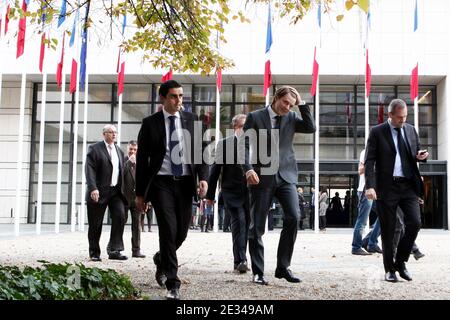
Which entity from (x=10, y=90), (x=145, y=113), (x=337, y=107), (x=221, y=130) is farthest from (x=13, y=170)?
(x=337, y=107)

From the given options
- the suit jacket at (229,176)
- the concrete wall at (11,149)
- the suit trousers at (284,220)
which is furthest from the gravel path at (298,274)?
the concrete wall at (11,149)

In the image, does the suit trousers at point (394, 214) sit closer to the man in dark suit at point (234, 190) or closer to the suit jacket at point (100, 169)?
the man in dark suit at point (234, 190)

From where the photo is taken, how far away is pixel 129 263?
8.91 meters

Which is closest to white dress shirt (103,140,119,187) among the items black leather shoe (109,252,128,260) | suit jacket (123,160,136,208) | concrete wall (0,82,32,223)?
suit jacket (123,160,136,208)

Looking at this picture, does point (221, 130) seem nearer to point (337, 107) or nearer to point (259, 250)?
point (337, 107)

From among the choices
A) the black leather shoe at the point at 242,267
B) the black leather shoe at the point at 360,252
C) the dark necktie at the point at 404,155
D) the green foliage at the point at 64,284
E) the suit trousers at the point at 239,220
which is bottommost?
the black leather shoe at the point at 360,252

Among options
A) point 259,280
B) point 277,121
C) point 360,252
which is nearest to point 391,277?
point 259,280

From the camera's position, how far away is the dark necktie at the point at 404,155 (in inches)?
273

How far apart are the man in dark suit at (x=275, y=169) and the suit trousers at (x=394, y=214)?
1.12 m

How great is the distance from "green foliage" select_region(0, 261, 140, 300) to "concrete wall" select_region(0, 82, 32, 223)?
79.1 feet

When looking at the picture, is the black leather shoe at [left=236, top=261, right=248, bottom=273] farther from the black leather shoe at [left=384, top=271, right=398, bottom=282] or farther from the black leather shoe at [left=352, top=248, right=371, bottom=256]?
the black leather shoe at [left=352, top=248, right=371, bottom=256]

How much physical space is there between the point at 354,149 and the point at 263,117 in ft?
71.0

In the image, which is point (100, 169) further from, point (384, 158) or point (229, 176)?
point (384, 158)

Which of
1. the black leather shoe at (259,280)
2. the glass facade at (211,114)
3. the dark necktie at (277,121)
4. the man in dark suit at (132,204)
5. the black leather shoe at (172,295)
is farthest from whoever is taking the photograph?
the glass facade at (211,114)
